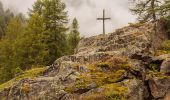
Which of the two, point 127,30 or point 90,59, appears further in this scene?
point 127,30

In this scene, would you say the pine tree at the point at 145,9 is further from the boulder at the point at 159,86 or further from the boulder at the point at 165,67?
the boulder at the point at 159,86

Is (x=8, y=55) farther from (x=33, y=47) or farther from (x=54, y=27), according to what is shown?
(x=54, y=27)

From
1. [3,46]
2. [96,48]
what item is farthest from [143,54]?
[3,46]

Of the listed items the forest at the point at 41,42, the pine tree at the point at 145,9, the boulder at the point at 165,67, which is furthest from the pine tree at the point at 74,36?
the boulder at the point at 165,67

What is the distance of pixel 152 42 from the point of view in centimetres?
2347

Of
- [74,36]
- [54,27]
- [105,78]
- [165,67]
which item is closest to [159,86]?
[165,67]

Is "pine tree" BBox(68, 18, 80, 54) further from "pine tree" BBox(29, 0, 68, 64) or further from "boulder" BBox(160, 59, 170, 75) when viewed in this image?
"boulder" BBox(160, 59, 170, 75)

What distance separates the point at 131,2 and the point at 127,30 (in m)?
9.17

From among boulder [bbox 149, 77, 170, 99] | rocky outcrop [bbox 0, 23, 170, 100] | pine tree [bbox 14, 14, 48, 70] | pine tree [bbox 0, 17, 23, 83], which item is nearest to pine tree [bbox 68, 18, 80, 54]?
pine tree [bbox 0, 17, 23, 83]

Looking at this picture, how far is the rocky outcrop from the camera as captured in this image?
59.5ft

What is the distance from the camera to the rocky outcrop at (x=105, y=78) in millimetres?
18141

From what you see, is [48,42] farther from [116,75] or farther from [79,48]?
[116,75]

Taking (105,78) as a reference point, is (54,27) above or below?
above

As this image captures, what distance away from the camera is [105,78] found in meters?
19.1
